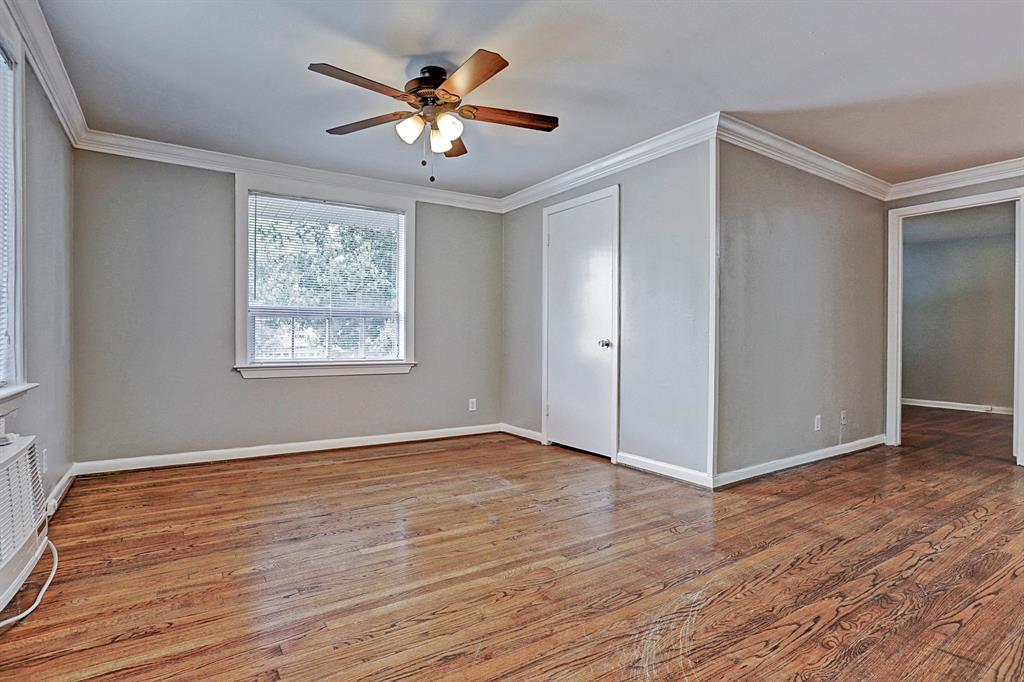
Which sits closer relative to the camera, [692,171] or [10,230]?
[10,230]

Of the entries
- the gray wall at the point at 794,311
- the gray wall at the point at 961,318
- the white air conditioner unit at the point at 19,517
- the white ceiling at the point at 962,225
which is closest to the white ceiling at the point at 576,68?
the gray wall at the point at 794,311

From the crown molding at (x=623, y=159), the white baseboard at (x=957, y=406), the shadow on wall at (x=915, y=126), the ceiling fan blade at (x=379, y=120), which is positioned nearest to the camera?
the ceiling fan blade at (x=379, y=120)

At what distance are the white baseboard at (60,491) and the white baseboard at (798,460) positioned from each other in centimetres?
389

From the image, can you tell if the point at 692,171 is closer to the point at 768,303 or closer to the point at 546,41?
the point at 768,303

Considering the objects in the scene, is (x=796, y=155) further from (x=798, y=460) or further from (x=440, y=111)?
(x=440, y=111)

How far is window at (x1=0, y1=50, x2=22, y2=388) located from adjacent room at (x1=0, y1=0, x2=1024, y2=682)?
0.02 m

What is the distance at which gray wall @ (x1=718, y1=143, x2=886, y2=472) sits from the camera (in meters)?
3.76

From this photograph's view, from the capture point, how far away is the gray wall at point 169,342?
12.8 feet

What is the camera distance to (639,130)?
374 centimetres

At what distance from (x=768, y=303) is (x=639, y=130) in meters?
1.56

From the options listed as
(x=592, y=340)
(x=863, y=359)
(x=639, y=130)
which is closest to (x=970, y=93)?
(x=639, y=130)

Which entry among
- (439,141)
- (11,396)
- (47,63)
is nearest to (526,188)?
(439,141)

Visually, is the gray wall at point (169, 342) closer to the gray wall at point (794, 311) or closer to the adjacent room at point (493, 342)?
the adjacent room at point (493, 342)

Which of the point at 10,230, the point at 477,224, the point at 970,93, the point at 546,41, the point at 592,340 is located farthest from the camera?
the point at 477,224
